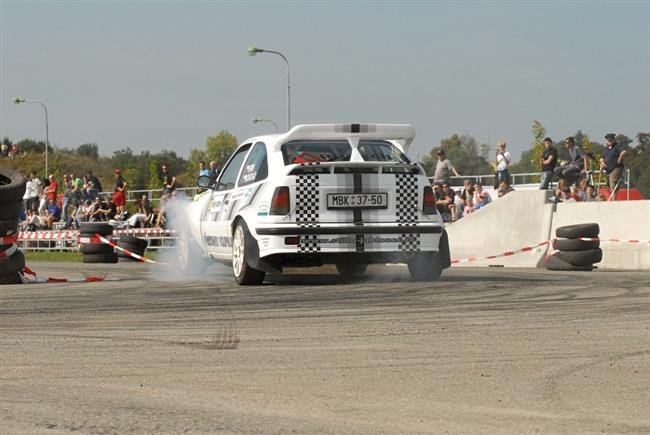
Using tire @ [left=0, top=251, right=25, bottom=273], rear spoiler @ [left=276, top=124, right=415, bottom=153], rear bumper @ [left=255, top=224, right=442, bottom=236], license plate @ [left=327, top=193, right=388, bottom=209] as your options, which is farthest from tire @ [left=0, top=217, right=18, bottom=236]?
license plate @ [left=327, top=193, right=388, bottom=209]

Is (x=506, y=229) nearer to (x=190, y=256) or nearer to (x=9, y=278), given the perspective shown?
(x=190, y=256)

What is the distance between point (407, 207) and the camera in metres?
13.5

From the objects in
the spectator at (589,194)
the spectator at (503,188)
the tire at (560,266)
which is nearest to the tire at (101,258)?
the spectator at (503,188)

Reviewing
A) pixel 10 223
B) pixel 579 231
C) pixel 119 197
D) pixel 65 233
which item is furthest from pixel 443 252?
pixel 119 197

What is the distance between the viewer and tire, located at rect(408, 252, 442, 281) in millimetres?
13992

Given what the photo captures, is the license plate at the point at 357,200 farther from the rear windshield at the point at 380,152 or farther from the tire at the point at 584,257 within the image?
the tire at the point at 584,257

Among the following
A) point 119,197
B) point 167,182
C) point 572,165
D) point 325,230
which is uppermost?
point 572,165

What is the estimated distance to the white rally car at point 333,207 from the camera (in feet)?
43.4

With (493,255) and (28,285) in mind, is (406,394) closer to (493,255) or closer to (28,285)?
(28,285)

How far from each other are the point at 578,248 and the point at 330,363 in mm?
13136

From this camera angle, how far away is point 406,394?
5.64m

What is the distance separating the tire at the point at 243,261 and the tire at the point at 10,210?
2898 millimetres

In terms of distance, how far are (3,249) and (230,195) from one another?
2.98 metres

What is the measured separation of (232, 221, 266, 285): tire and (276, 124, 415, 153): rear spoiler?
1.15 metres
